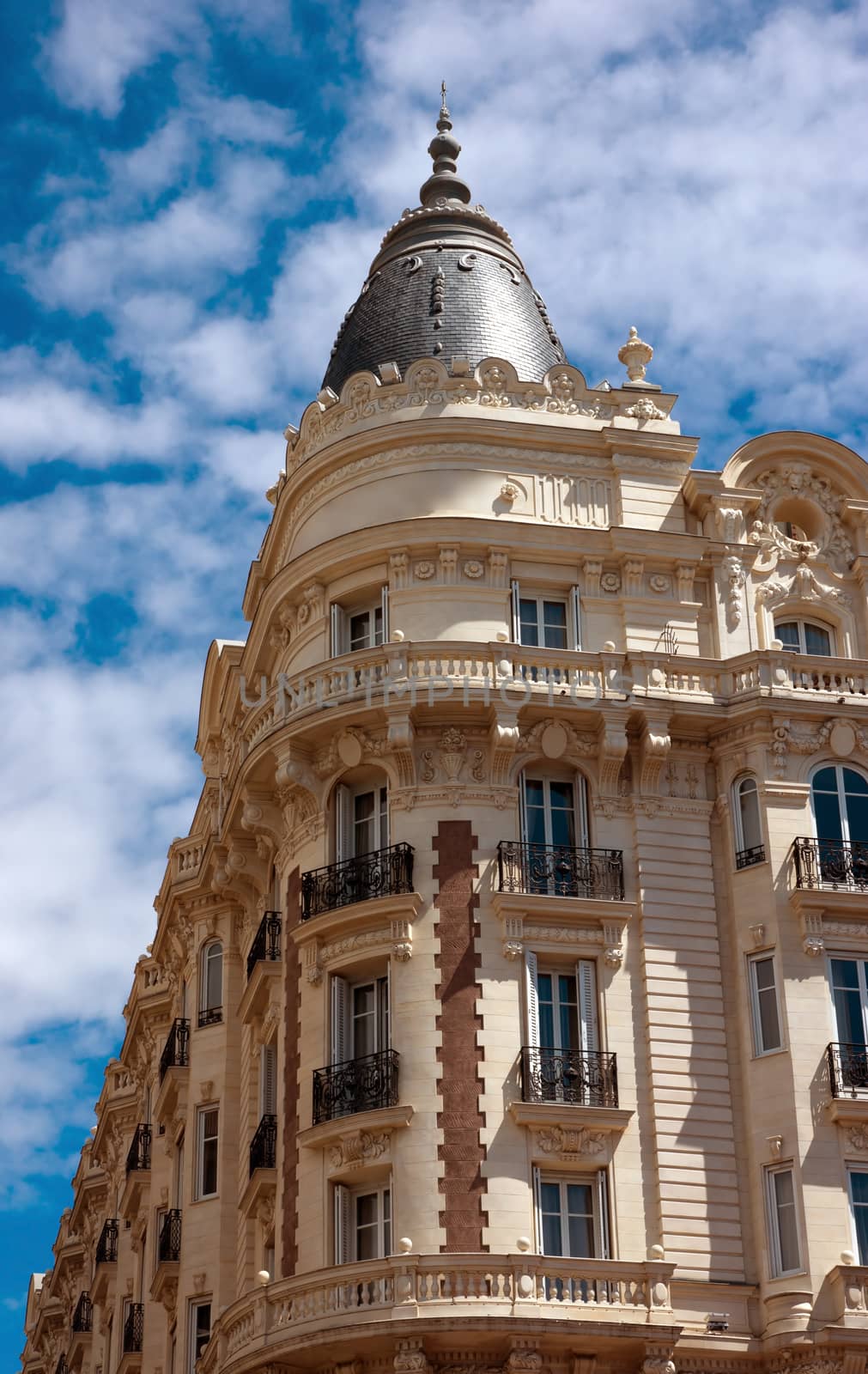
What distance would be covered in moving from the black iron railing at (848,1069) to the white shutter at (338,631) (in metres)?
11.8

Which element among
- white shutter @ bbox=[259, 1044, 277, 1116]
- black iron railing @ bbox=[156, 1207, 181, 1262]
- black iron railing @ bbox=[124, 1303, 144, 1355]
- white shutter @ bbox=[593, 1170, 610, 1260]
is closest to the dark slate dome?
white shutter @ bbox=[259, 1044, 277, 1116]

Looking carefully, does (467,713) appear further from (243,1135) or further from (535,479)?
(243,1135)

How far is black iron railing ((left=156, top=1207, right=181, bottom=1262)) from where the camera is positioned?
4547 cm

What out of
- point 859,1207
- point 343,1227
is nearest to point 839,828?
point 859,1207

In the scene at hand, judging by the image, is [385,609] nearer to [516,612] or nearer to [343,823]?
[516,612]

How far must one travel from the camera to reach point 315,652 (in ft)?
137

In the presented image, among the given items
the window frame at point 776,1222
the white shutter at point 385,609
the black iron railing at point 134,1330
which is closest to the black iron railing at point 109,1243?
the black iron railing at point 134,1330

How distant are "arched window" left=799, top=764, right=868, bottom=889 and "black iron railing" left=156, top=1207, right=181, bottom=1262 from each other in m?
16.0

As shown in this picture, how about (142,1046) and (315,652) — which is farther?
(142,1046)

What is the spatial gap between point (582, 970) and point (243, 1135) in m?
9.22

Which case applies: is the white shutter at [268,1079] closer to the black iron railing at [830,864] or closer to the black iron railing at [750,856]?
the black iron railing at [750,856]

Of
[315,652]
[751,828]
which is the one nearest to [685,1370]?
[751,828]

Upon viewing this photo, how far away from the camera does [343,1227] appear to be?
119 ft

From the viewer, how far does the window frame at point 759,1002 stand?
123 feet
